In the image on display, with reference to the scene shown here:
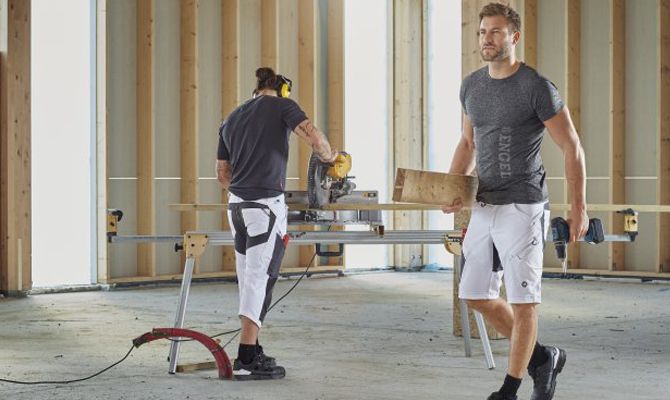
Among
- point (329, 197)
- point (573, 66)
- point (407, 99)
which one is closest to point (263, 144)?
point (329, 197)

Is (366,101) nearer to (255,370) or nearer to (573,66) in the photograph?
(573,66)

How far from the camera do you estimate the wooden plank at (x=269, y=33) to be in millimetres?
9883

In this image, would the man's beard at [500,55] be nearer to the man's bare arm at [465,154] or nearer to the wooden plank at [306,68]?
the man's bare arm at [465,154]

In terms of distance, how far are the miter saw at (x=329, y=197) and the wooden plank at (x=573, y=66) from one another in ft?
17.4

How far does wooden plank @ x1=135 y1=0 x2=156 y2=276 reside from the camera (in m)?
8.95

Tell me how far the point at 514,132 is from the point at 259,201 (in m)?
1.35

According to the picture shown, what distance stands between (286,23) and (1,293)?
413 centimetres

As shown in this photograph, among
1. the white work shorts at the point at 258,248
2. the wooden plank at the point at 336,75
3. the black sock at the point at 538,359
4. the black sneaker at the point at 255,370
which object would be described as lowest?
the black sneaker at the point at 255,370

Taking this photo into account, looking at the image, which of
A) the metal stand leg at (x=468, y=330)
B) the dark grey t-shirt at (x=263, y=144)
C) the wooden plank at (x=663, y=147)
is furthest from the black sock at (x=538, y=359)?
the wooden plank at (x=663, y=147)

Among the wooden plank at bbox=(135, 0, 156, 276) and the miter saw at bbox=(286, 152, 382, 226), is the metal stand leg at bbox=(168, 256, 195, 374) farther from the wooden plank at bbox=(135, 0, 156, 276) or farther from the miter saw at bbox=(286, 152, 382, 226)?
the wooden plank at bbox=(135, 0, 156, 276)

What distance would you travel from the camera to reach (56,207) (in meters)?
8.41

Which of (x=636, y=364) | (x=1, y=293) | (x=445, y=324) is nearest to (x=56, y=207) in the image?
(x=1, y=293)

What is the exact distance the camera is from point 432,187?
3.47m

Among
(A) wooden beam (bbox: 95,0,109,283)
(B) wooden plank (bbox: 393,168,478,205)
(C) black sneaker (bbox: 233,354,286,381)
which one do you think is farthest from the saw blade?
(A) wooden beam (bbox: 95,0,109,283)
